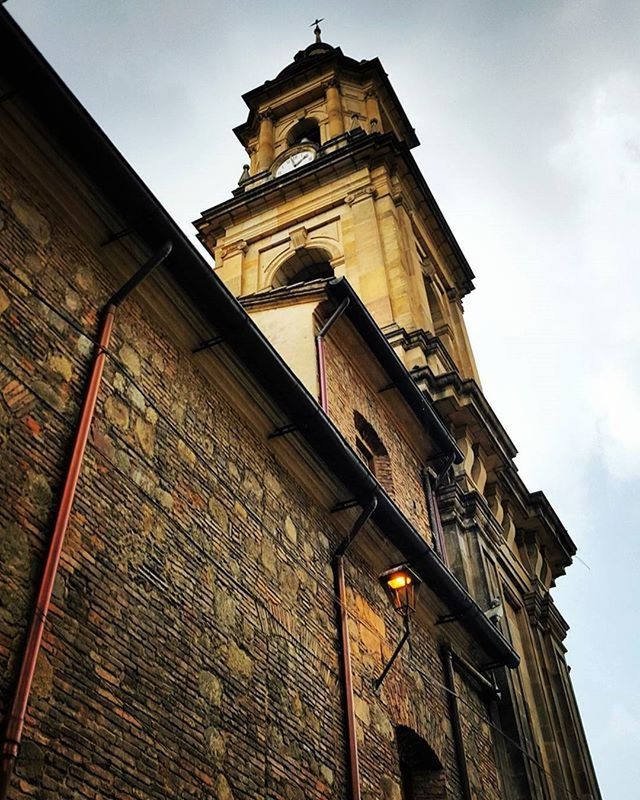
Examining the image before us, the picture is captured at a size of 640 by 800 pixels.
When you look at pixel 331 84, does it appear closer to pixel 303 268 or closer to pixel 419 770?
pixel 303 268

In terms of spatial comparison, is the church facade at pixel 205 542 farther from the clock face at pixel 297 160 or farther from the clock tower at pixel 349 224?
the clock face at pixel 297 160

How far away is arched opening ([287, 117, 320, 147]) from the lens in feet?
94.2

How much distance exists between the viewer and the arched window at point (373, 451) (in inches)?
508

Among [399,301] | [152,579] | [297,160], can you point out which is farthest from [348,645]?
[297,160]

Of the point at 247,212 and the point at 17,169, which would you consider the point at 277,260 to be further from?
the point at 17,169

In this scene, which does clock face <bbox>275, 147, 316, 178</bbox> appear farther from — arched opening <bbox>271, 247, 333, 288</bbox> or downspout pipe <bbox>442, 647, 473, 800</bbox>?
downspout pipe <bbox>442, 647, 473, 800</bbox>

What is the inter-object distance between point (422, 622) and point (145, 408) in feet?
16.6

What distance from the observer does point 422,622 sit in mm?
10820

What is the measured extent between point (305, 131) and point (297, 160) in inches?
109

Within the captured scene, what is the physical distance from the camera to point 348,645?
8766 millimetres

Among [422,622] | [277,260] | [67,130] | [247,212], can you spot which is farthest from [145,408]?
[247,212]

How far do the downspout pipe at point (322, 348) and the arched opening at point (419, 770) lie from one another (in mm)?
4093

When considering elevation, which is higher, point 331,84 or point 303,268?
point 331,84

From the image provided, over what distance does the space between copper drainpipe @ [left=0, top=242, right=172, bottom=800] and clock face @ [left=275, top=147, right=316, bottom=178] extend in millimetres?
19566
